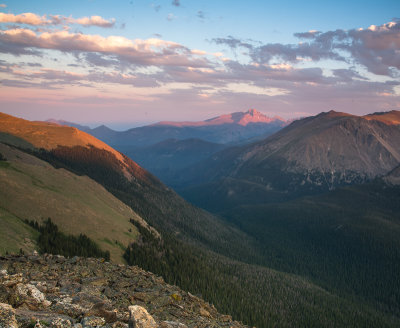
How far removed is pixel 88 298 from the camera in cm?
3503

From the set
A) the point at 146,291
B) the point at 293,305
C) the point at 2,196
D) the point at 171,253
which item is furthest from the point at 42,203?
the point at 293,305

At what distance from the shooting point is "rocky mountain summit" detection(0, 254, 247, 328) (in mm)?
25828

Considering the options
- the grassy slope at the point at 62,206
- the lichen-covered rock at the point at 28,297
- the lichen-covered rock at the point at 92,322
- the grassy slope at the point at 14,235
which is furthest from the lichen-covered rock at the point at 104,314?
the grassy slope at the point at 62,206

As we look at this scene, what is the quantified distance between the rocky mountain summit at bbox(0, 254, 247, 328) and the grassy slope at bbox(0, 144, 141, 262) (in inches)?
1932

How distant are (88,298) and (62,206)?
114663 millimetres

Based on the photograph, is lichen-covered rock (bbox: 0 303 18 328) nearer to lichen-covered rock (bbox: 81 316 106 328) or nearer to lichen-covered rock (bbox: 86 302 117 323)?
lichen-covered rock (bbox: 81 316 106 328)

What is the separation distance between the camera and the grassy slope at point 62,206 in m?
121

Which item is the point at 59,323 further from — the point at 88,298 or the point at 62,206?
the point at 62,206

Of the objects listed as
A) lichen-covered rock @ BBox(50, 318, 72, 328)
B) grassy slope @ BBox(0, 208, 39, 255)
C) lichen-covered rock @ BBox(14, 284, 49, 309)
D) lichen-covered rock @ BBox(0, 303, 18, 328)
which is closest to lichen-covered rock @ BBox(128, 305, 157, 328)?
lichen-covered rock @ BBox(50, 318, 72, 328)

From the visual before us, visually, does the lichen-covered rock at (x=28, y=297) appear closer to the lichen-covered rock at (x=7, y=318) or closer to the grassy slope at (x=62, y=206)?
the lichen-covered rock at (x=7, y=318)

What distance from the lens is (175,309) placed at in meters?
45.9

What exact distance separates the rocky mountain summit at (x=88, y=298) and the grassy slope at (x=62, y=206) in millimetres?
49073

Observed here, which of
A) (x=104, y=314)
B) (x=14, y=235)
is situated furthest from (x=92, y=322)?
(x=14, y=235)

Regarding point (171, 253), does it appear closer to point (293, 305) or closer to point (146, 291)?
point (293, 305)
